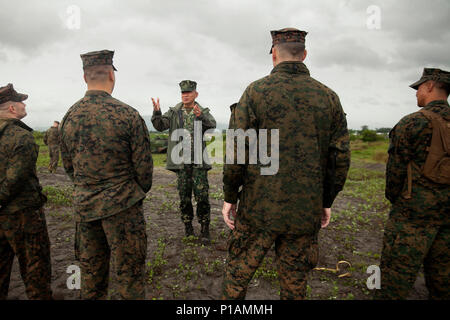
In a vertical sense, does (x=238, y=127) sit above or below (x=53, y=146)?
below

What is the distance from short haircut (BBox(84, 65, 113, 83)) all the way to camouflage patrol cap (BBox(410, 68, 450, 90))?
3463mm

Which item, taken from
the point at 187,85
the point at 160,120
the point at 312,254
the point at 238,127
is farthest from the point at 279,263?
the point at 187,85

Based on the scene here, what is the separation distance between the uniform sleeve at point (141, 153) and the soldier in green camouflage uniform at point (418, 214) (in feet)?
9.05

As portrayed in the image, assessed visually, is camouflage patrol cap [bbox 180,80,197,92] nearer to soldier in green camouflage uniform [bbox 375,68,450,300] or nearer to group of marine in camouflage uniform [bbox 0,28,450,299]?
group of marine in camouflage uniform [bbox 0,28,450,299]

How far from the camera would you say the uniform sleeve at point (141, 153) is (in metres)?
2.65

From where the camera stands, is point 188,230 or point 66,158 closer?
point 66,158

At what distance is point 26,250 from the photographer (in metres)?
2.93

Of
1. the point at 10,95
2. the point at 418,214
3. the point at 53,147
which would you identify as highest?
the point at 10,95

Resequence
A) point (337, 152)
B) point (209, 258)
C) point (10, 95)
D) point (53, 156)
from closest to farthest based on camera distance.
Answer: point (337, 152), point (10, 95), point (209, 258), point (53, 156)

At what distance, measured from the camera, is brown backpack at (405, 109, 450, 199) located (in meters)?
2.62

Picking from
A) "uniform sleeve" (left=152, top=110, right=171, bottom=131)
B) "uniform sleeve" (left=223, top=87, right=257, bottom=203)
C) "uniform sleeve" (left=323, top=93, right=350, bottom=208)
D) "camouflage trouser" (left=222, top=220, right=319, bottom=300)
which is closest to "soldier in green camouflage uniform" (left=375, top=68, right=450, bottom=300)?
"uniform sleeve" (left=323, top=93, right=350, bottom=208)

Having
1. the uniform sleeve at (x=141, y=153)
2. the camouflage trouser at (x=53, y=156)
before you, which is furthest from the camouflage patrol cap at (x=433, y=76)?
the camouflage trouser at (x=53, y=156)

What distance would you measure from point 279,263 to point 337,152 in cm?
119

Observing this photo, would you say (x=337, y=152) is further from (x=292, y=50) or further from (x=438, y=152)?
(x=438, y=152)
